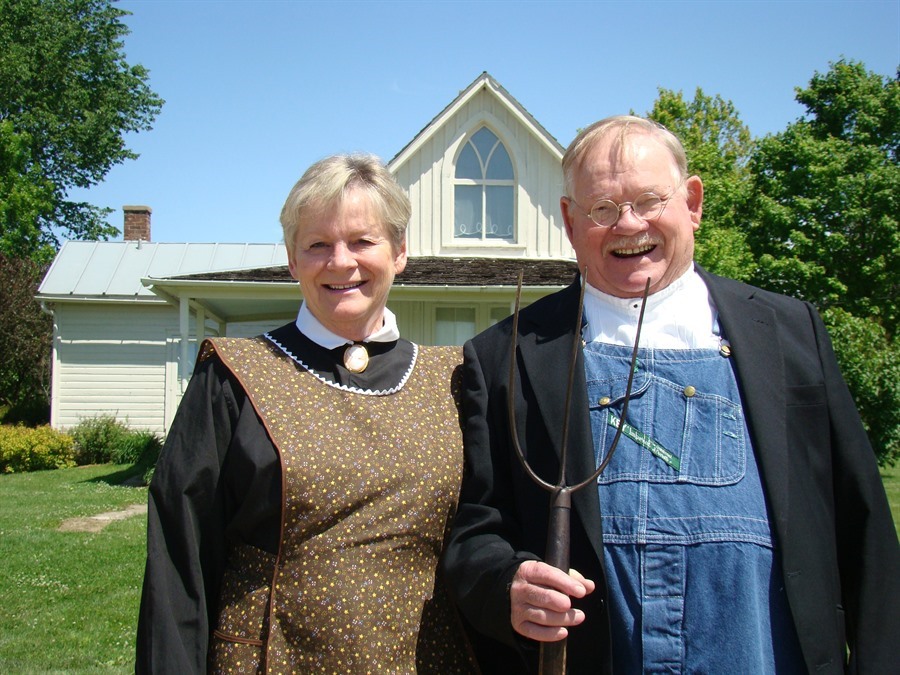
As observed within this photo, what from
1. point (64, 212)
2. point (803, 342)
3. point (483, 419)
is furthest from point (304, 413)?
point (64, 212)

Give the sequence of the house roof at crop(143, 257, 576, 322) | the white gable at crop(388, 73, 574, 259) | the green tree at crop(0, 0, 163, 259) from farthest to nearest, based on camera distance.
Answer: the green tree at crop(0, 0, 163, 259), the white gable at crop(388, 73, 574, 259), the house roof at crop(143, 257, 576, 322)

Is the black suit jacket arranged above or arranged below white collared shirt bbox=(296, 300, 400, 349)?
below

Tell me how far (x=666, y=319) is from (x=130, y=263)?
22.1 meters

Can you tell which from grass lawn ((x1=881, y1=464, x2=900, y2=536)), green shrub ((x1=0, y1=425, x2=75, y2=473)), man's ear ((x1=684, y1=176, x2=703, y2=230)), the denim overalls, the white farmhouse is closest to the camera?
the denim overalls

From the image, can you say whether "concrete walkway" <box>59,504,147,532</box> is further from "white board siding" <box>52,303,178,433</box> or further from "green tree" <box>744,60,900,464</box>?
"green tree" <box>744,60,900,464</box>

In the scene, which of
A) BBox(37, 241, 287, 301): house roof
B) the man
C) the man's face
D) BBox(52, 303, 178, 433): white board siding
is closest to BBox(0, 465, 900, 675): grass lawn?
the man

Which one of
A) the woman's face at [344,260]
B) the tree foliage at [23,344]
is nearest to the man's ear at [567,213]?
the woman's face at [344,260]

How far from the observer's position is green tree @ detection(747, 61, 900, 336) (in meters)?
25.2

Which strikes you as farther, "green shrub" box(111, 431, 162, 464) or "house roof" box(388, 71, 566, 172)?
"green shrub" box(111, 431, 162, 464)

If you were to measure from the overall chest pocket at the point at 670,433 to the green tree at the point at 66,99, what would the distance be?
33070 mm

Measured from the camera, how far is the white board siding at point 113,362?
69.7 feet

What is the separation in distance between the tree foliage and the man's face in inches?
991

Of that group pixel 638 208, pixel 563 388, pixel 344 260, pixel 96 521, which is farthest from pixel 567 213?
pixel 96 521

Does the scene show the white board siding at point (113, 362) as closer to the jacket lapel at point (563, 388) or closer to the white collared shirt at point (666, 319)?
the jacket lapel at point (563, 388)
